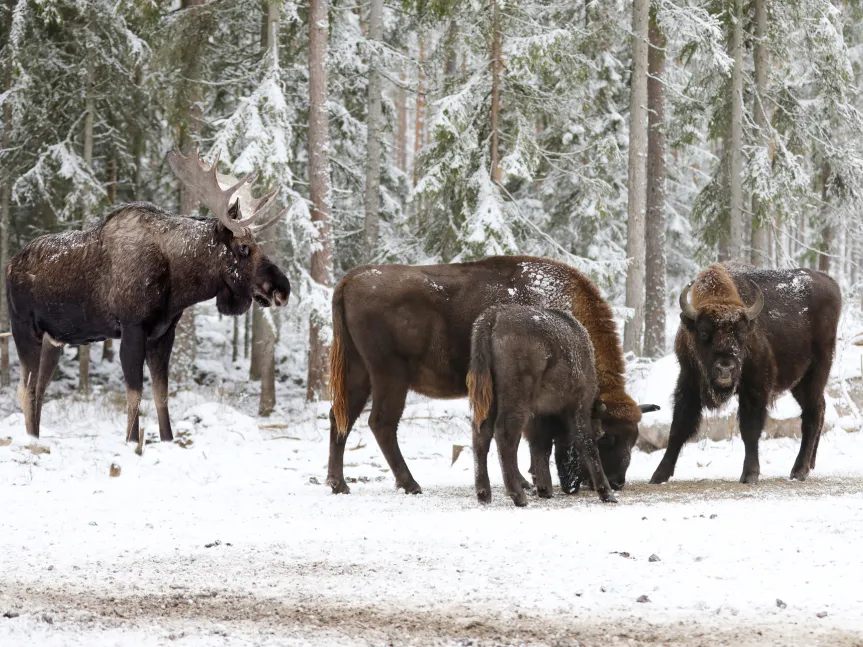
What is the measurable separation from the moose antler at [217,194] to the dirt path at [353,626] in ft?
17.8

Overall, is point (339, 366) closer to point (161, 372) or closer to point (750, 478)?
point (161, 372)

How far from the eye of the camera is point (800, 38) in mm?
23297

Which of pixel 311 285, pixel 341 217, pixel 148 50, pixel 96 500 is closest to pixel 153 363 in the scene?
pixel 96 500

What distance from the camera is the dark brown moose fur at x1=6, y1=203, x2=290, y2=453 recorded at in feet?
33.1

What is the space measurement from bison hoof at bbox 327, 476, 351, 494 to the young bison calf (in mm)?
1550

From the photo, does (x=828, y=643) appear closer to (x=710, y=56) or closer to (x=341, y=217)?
(x=710, y=56)

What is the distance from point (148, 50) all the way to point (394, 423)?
1488 centimetres

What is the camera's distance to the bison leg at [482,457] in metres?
8.00

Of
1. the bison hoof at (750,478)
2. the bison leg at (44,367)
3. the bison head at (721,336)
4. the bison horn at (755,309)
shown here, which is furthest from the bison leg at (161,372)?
the bison hoof at (750,478)

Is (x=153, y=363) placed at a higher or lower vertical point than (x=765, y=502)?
higher

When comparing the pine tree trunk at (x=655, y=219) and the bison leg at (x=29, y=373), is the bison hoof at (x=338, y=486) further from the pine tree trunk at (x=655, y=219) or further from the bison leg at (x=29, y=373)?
the pine tree trunk at (x=655, y=219)

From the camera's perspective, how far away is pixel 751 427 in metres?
9.70

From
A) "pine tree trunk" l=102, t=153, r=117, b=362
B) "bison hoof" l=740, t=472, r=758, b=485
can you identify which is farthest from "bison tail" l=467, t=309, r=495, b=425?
"pine tree trunk" l=102, t=153, r=117, b=362

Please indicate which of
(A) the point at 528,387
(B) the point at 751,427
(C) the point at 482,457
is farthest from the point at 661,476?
(C) the point at 482,457
